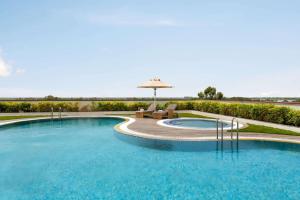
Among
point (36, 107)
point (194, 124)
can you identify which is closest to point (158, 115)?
point (194, 124)

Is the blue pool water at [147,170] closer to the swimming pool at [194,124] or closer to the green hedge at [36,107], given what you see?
the swimming pool at [194,124]

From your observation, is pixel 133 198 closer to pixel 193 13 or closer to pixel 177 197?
pixel 177 197

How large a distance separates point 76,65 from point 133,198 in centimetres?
2650

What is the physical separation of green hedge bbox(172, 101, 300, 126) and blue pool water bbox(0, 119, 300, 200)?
4687mm

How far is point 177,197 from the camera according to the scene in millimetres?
5914

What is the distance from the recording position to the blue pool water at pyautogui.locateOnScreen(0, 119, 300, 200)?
6230 mm

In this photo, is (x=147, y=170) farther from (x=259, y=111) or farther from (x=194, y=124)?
(x=259, y=111)

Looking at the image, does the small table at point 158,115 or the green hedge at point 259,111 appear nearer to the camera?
the green hedge at point 259,111

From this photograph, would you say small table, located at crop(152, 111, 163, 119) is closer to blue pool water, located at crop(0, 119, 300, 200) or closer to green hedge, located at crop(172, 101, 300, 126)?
green hedge, located at crop(172, 101, 300, 126)

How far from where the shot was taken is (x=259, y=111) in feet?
54.4

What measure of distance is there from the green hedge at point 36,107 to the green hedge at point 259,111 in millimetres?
15265

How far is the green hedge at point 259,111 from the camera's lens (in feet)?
46.4

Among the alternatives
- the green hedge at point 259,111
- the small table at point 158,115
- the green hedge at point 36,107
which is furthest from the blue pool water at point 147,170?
the green hedge at point 36,107

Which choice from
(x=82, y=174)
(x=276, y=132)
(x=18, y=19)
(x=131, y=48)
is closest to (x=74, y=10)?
(x=18, y=19)
